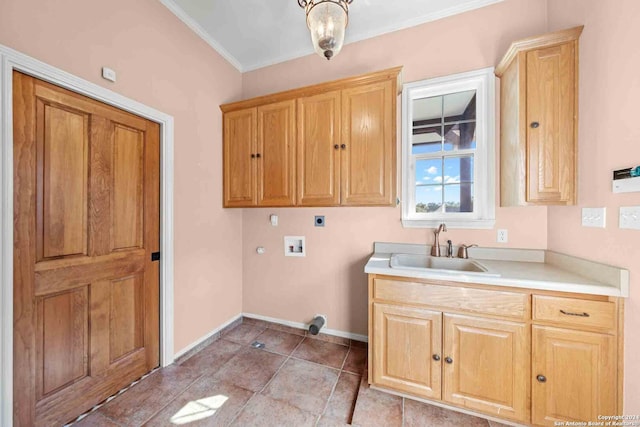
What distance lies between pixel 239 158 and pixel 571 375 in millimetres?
2884

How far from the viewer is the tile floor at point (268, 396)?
1.45 metres

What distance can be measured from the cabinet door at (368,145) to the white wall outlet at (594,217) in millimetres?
1154

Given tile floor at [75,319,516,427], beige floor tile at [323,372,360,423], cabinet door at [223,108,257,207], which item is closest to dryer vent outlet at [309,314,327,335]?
tile floor at [75,319,516,427]

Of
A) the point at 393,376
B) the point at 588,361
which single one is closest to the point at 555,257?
the point at 588,361

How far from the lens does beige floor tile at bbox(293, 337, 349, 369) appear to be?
6.70 feet

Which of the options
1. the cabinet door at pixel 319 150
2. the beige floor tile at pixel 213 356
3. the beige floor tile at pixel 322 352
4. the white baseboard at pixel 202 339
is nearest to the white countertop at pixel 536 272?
the cabinet door at pixel 319 150

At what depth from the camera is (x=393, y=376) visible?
161cm

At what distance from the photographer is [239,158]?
2387mm

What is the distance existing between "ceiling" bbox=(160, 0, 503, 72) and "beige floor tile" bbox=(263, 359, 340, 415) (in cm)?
305

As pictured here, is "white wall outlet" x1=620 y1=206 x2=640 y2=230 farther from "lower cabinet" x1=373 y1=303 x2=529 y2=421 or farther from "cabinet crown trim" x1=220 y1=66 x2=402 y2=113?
"cabinet crown trim" x1=220 y1=66 x2=402 y2=113

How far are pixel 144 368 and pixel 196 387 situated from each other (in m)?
0.48

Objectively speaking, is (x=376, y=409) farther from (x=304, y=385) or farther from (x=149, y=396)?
(x=149, y=396)

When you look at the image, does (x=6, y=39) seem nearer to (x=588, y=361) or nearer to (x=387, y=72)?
(x=387, y=72)

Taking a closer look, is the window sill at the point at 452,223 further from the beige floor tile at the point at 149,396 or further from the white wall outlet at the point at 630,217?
the beige floor tile at the point at 149,396
